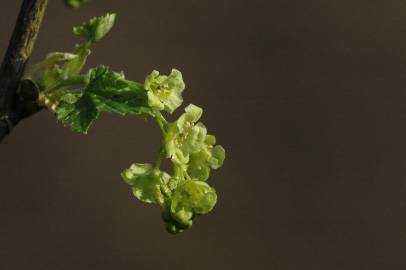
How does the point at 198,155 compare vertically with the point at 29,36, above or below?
below

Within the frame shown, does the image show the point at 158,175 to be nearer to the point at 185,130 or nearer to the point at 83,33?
the point at 185,130

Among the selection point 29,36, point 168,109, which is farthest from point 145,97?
point 29,36

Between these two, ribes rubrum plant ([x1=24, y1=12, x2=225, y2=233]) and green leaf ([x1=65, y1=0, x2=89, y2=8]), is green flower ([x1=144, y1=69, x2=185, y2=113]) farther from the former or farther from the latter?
green leaf ([x1=65, y1=0, x2=89, y2=8])

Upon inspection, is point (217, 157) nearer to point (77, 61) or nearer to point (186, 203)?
point (186, 203)

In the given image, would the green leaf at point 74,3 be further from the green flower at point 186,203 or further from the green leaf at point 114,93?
the green flower at point 186,203

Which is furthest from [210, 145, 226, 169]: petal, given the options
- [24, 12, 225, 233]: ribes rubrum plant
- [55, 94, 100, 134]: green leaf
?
[55, 94, 100, 134]: green leaf

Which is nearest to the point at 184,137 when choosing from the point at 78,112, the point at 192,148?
the point at 192,148
